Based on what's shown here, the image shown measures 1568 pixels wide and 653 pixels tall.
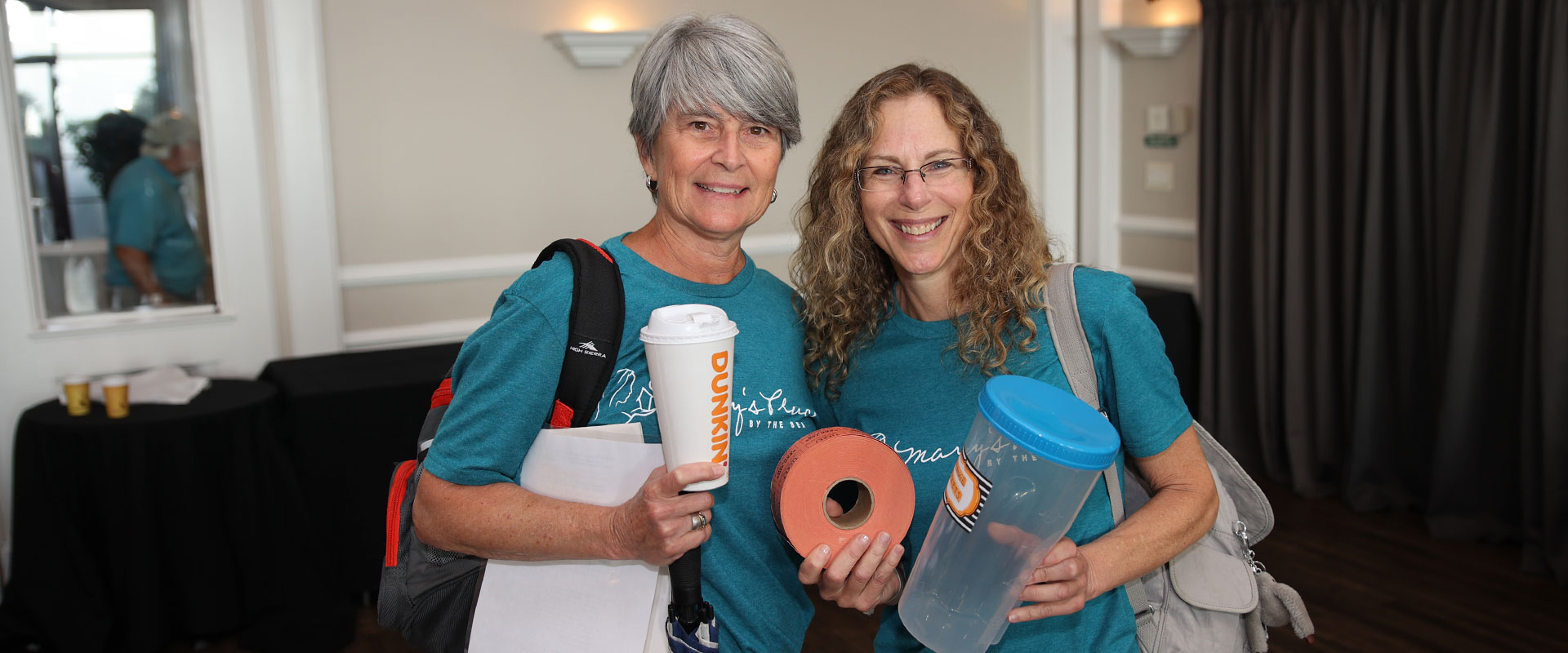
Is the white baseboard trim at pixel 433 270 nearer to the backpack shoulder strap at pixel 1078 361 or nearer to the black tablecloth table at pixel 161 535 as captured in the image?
the black tablecloth table at pixel 161 535

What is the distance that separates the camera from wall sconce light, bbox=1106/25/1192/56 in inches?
190

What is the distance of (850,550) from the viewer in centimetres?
123

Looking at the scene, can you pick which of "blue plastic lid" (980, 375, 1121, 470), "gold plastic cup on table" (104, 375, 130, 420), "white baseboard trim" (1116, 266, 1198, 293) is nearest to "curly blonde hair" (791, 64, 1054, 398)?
"blue plastic lid" (980, 375, 1121, 470)

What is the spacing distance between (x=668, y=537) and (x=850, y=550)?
0.77ft

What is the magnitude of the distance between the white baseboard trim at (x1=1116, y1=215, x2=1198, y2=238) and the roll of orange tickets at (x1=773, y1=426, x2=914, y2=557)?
413 cm

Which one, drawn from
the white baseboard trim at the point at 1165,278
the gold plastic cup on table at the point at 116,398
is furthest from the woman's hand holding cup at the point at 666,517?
the white baseboard trim at the point at 1165,278

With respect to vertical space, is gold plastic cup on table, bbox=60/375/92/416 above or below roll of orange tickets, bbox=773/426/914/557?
below

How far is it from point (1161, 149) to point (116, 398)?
4.57 m

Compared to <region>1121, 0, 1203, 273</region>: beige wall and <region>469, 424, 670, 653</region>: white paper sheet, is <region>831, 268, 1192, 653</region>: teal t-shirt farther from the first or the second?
<region>1121, 0, 1203, 273</region>: beige wall

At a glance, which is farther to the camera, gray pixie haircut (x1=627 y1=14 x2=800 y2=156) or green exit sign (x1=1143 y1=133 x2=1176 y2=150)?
green exit sign (x1=1143 y1=133 x2=1176 y2=150)

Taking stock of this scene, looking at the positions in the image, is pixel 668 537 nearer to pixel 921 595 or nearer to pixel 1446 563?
pixel 921 595

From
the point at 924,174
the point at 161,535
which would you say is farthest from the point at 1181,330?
the point at 161,535

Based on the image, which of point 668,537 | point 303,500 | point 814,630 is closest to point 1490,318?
point 814,630

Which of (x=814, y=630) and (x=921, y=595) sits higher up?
(x=921, y=595)
